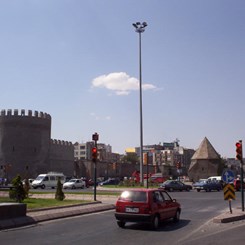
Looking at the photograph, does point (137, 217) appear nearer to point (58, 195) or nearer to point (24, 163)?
point (58, 195)

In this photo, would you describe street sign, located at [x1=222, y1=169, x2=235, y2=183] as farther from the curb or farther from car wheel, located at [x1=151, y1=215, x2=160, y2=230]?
car wheel, located at [x1=151, y1=215, x2=160, y2=230]

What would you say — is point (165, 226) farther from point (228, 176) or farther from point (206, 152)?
point (206, 152)

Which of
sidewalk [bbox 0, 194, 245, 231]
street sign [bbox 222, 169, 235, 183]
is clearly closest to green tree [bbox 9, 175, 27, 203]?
sidewalk [bbox 0, 194, 245, 231]

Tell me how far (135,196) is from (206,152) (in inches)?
2691

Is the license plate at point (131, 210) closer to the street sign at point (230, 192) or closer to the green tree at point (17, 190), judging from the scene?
the street sign at point (230, 192)

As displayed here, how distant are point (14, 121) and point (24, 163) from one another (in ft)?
27.0

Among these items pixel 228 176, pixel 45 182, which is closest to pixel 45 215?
pixel 228 176

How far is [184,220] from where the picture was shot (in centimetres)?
1608

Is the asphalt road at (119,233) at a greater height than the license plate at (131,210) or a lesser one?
lesser

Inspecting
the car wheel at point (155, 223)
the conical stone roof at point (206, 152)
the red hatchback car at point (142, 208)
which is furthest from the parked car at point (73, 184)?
the car wheel at point (155, 223)

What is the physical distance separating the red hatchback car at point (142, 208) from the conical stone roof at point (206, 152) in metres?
66.7

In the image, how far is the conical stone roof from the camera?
7917 centimetres

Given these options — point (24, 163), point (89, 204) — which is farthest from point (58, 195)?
point (24, 163)

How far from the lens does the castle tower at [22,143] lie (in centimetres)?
7525
